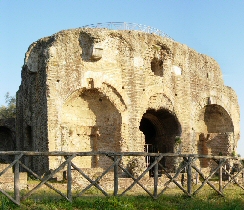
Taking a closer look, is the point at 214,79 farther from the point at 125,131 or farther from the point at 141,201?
the point at 141,201

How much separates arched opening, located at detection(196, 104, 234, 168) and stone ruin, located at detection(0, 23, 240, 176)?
0.23 feet

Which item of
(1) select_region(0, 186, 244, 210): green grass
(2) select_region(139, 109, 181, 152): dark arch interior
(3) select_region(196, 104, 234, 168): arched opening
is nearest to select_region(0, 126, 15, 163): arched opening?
(2) select_region(139, 109, 181, 152): dark arch interior

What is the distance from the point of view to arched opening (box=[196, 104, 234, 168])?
19.0 m

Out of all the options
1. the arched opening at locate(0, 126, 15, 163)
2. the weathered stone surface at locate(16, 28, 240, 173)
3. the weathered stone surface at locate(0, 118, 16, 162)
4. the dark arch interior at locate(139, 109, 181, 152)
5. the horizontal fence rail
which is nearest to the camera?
the horizontal fence rail

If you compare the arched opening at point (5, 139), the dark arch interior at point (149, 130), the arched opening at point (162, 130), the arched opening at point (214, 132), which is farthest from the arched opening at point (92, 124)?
the arched opening at point (5, 139)

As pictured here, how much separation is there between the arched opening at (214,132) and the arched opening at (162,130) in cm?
→ 160

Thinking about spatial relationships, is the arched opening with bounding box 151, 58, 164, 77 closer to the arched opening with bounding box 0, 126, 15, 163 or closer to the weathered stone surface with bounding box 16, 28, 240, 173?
the weathered stone surface with bounding box 16, 28, 240, 173

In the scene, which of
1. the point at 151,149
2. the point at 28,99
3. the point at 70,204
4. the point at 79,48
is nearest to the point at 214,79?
the point at 151,149

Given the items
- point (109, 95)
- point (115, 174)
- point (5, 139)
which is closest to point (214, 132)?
point (109, 95)

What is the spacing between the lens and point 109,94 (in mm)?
15961

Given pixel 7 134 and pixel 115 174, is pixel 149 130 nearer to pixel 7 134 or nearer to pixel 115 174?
pixel 7 134

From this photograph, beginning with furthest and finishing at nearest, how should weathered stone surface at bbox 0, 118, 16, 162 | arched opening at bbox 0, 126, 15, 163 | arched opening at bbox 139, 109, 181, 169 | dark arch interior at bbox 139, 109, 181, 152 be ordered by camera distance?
arched opening at bbox 0, 126, 15, 163, weathered stone surface at bbox 0, 118, 16, 162, dark arch interior at bbox 139, 109, 181, 152, arched opening at bbox 139, 109, 181, 169

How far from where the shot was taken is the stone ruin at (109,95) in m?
14.9

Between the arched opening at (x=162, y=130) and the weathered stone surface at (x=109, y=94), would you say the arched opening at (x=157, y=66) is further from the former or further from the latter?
the arched opening at (x=162, y=130)
